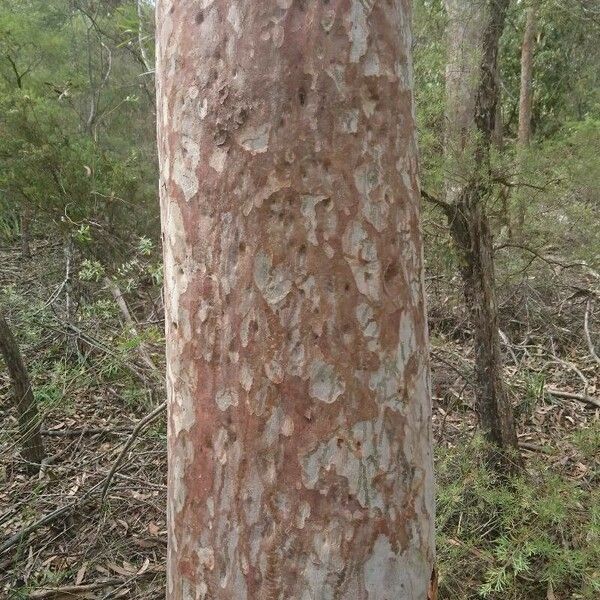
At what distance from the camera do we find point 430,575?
1.27 m

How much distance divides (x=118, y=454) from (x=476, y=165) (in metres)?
2.48

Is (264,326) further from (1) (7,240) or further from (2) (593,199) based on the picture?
(1) (7,240)

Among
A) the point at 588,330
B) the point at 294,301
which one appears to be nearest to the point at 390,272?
the point at 294,301

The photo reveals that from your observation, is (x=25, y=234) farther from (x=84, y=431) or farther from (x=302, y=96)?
(x=302, y=96)

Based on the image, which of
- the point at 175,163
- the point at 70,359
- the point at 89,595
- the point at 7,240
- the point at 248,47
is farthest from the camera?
the point at 7,240

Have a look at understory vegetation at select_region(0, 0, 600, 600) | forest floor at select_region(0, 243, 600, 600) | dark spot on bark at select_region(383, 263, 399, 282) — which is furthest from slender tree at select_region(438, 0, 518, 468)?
dark spot on bark at select_region(383, 263, 399, 282)

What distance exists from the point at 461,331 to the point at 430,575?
384 cm

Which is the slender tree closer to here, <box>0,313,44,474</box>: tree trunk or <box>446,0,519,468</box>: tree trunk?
<box>446,0,519,468</box>: tree trunk

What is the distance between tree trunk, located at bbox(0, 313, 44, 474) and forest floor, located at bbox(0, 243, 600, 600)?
9 centimetres

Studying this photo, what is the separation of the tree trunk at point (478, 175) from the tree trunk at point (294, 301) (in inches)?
73.6

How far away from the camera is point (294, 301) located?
112 centimetres

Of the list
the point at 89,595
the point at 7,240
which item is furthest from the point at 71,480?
the point at 7,240

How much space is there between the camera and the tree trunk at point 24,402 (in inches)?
136

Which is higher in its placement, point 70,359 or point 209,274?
point 209,274
